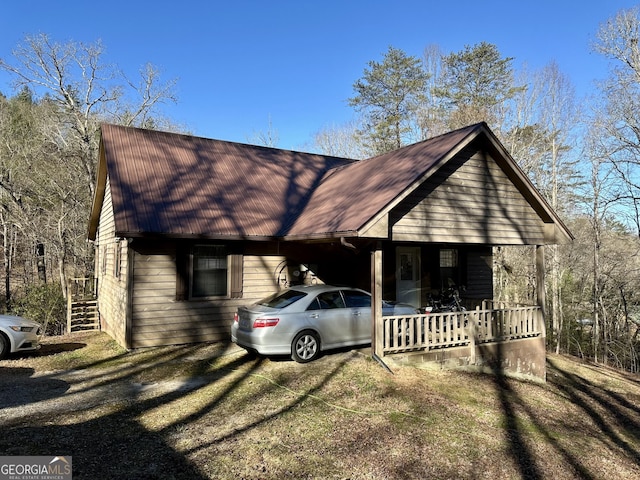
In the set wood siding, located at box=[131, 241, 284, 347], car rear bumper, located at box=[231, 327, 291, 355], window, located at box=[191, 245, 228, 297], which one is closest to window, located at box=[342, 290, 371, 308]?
car rear bumper, located at box=[231, 327, 291, 355]

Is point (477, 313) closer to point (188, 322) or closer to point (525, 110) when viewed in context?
point (188, 322)

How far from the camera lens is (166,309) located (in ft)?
33.4

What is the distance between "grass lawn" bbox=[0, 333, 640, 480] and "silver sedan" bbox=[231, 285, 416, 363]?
390mm

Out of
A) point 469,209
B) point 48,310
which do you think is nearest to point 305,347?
point 469,209

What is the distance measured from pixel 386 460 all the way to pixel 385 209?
4465 millimetres

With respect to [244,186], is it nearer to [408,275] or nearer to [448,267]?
[408,275]

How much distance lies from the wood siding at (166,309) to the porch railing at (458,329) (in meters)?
4.16

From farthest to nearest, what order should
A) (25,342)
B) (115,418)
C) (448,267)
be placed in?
(448,267)
(25,342)
(115,418)

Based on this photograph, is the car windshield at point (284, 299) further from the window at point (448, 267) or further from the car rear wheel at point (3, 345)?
the window at point (448, 267)

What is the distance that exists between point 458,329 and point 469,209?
2.81 m

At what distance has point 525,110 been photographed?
83.3ft

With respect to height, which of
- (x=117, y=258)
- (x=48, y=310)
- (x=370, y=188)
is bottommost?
(x=48, y=310)

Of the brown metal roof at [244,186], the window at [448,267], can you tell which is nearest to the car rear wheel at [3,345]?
the brown metal roof at [244,186]

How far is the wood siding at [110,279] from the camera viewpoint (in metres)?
10.6
